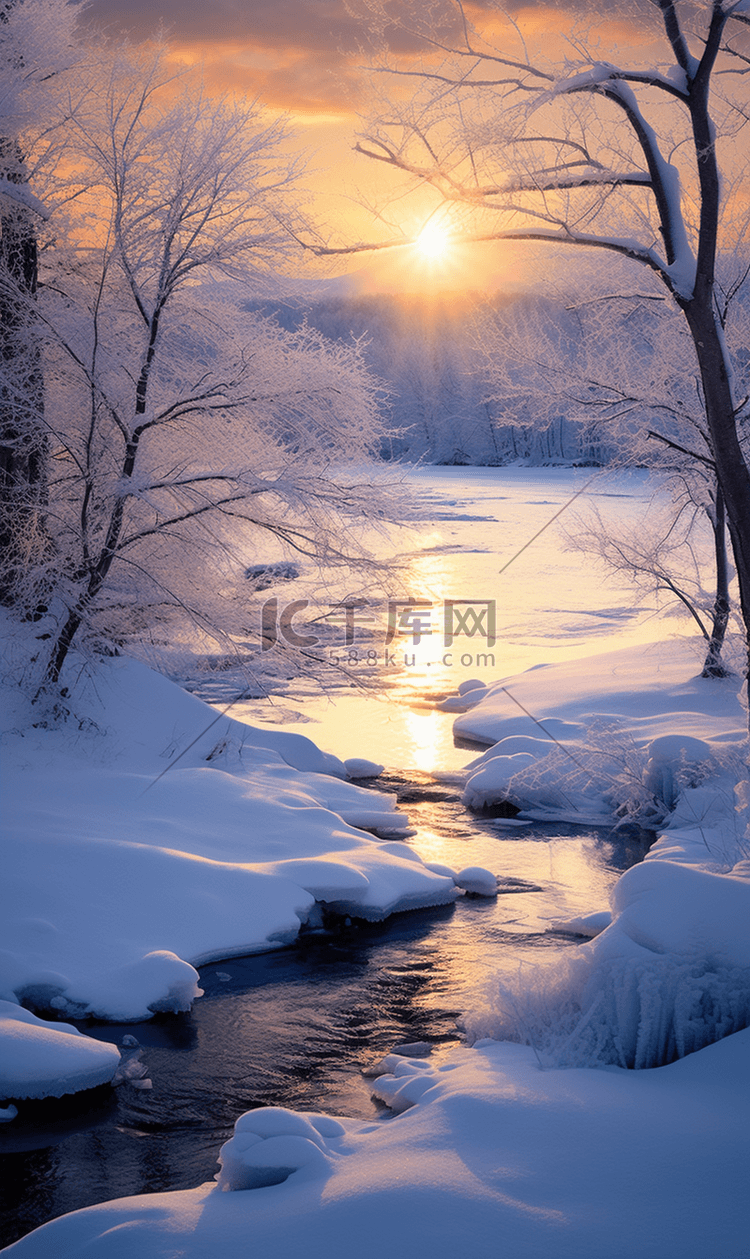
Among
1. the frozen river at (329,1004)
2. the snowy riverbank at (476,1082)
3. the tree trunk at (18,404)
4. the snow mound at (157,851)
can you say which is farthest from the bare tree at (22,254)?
the frozen river at (329,1004)

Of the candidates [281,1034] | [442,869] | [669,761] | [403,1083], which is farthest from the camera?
[669,761]

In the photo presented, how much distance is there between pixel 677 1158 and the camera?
403 cm

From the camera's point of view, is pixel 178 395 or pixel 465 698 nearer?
pixel 178 395

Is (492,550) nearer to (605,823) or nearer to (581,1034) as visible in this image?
(605,823)

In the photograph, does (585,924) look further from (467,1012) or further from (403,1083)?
(403,1083)

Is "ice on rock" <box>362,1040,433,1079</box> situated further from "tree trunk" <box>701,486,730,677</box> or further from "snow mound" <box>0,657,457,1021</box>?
"tree trunk" <box>701,486,730,677</box>

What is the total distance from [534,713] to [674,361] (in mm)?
5015

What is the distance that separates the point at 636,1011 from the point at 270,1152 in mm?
2016

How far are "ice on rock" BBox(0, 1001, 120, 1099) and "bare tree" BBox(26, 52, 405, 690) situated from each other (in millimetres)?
4929

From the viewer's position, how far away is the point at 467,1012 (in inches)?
257

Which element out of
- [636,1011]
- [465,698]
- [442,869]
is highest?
[465,698]

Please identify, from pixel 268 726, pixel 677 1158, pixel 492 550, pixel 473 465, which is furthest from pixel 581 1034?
pixel 473 465

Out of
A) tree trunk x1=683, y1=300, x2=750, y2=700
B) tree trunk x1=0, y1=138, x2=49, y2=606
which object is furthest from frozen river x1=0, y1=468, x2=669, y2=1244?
tree trunk x1=0, y1=138, x2=49, y2=606

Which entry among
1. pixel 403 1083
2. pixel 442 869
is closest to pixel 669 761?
pixel 442 869
